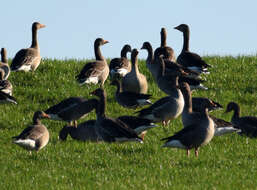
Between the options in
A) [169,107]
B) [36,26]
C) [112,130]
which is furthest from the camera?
[36,26]

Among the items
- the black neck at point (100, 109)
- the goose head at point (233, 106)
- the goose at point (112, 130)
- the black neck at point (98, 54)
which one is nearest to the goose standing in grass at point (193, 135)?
the goose at point (112, 130)

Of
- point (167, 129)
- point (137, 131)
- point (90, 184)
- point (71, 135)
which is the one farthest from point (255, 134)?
point (90, 184)

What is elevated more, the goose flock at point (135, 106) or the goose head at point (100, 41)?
the goose head at point (100, 41)

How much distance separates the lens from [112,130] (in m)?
17.9

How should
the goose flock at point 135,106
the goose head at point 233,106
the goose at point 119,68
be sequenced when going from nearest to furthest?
the goose flock at point 135,106 < the goose head at point 233,106 < the goose at point 119,68

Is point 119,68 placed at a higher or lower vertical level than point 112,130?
lower

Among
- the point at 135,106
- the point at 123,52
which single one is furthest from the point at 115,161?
the point at 123,52

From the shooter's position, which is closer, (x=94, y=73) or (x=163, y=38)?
(x=94, y=73)

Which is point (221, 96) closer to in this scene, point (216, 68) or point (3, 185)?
point (216, 68)

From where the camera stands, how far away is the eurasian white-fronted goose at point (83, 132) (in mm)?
19234

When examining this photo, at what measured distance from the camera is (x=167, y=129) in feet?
66.8

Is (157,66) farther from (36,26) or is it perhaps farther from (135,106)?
(36,26)

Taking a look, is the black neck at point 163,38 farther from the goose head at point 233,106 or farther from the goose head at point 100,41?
the goose head at point 233,106

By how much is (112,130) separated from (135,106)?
4.43m
